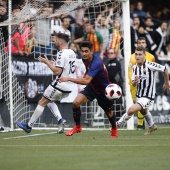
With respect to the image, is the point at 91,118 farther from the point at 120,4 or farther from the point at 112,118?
the point at 112,118

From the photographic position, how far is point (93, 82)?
13.1m

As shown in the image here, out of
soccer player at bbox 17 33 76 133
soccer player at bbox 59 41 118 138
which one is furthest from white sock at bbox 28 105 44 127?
soccer player at bbox 59 41 118 138

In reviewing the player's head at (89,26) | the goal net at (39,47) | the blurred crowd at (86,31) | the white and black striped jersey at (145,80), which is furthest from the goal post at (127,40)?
the player's head at (89,26)

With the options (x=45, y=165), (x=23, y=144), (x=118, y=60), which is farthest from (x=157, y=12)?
(x=45, y=165)

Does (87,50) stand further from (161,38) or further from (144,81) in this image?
(161,38)

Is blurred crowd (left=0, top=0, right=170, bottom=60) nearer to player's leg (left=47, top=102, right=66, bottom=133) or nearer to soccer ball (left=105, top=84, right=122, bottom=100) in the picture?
player's leg (left=47, top=102, right=66, bottom=133)

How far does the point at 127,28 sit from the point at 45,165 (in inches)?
326

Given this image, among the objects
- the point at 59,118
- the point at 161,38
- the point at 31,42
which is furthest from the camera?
the point at 161,38

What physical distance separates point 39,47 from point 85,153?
315 inches

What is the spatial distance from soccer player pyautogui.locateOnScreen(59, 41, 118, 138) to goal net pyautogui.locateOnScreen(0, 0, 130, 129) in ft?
9.38

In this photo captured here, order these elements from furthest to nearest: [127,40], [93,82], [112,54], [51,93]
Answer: [112,54] → [127,40] → [51,93] → [93,82]

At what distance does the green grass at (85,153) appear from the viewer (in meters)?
8.13

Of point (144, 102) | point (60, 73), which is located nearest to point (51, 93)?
point (60, 73)

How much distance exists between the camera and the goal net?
15.9 m
